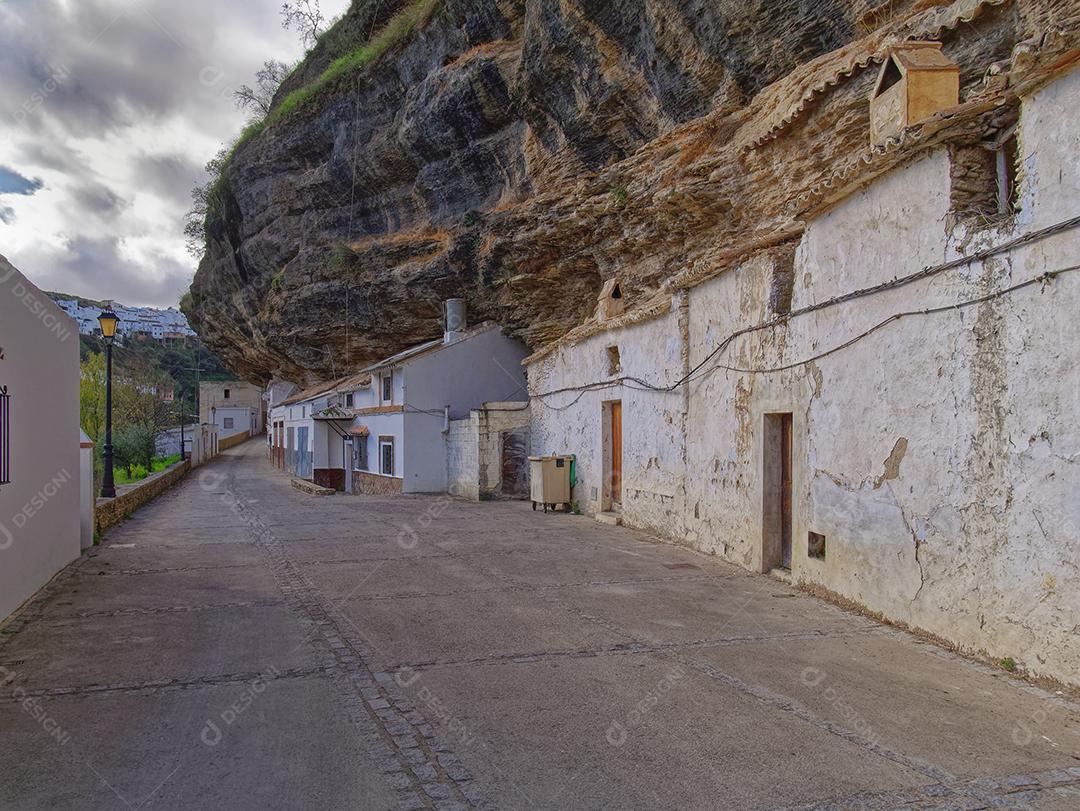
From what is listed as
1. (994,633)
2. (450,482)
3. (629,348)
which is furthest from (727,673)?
(450,482)

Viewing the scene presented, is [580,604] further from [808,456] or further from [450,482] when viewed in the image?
[450,482]

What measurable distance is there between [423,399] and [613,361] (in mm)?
10051

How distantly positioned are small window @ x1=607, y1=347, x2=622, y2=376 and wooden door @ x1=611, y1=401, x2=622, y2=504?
2.08 feet

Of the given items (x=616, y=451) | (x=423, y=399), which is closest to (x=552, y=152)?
(x=423, y=399)

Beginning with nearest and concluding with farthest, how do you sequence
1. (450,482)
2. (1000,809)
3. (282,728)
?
(1000,809)
(282,728)
(450,482)

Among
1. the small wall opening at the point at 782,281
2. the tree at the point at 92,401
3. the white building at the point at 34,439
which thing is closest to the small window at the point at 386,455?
the tree at the point at 92,401

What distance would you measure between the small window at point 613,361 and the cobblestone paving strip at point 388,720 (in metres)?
8.55

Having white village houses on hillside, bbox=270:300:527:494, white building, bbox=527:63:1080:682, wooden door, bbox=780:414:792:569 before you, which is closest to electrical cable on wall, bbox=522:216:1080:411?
white building, bbox=527:63:1080:682

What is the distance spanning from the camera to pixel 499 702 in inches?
192

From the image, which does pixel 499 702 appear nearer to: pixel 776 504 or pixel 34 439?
pixel 776 504

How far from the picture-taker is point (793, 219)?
890cm

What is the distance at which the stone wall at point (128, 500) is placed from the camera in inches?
541

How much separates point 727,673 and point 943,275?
3646mm

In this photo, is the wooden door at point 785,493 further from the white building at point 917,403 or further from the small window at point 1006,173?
the small window at point 1006,173
